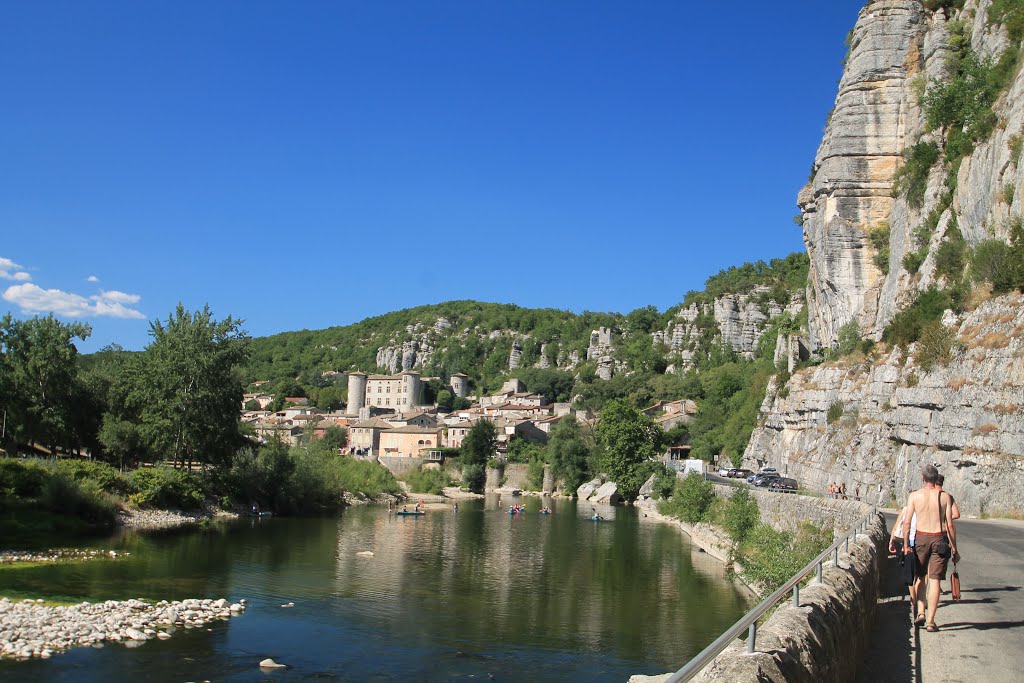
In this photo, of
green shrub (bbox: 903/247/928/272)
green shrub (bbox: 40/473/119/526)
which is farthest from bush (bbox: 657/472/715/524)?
green shrub (bbox: 40/473/119/526)

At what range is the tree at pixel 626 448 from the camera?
6650cm

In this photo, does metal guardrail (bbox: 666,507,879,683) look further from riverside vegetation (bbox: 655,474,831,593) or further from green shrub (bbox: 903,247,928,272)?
green shrub (bbox: 903,247,928,272)

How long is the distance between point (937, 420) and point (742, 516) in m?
11.4

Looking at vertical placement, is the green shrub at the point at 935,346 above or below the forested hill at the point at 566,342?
below

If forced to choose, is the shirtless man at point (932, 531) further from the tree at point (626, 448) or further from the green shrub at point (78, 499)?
the tree at point (626, 448)

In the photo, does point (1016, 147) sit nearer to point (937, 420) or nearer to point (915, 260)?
point (937, 420)

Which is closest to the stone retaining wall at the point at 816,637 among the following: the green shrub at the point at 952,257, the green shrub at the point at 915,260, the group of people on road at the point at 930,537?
the group of people on road at the point at 930,537

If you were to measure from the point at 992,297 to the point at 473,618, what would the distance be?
60.1 ft

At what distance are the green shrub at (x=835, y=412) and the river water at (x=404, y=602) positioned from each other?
9.09 metres

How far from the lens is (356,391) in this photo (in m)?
138

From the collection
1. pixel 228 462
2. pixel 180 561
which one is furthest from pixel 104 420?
pixel 180 561

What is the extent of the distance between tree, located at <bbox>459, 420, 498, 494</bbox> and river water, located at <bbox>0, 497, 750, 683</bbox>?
39121mm

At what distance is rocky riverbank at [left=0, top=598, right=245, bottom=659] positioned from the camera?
17.1 meters

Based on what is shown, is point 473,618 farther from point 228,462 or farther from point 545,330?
point 545,330
